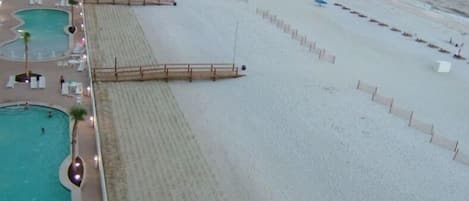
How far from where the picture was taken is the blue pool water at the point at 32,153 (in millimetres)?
11258

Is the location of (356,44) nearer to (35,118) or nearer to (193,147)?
(193,147)

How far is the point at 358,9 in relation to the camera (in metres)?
35.2

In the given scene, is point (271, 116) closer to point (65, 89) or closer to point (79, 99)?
point (79, 99)

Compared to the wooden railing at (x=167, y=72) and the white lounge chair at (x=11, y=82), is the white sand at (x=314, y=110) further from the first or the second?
the white lounge chair at (x=11, y=82)

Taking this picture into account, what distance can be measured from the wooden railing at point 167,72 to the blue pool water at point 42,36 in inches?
116

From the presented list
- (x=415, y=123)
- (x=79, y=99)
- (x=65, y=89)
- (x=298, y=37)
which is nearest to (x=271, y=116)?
(x=415, y=123)

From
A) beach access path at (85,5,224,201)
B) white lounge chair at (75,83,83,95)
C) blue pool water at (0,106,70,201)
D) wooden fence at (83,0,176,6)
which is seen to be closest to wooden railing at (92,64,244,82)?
beach access path at (85,5,224,201)

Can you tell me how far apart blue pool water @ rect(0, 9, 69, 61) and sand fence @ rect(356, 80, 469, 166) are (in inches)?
462

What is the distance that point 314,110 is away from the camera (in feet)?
54.0

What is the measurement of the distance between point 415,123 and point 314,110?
126 inches

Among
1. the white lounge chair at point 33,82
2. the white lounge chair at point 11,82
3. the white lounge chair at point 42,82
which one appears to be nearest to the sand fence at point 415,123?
the white lounge chair at point 42,82

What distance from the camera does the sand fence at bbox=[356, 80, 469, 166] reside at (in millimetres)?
14607

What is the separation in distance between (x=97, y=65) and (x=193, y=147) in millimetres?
6813

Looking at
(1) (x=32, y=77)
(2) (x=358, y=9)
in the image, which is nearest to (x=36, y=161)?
(1) (x=32, y=77)
